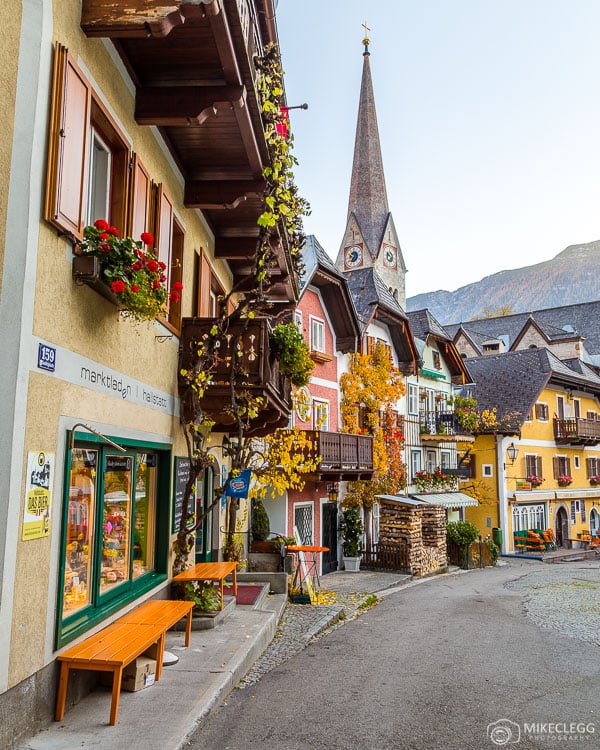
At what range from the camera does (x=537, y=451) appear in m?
36.1

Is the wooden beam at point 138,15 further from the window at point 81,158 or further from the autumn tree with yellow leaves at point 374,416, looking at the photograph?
the autumn tree with yellow leaves at point 374,416

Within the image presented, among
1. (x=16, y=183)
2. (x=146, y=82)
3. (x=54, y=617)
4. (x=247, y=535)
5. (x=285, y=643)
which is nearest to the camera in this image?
(x=16, y=183)

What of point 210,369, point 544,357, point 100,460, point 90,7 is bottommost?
point 100,460

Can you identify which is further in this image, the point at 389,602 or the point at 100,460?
the point at 389,602

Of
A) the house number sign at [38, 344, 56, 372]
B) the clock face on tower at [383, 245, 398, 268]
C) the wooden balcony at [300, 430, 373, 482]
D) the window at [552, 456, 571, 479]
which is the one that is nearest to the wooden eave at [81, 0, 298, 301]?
the house number sign at [38, 344, 56, 372]

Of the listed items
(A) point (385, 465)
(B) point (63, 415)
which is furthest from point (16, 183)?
(A) point (385, 465)

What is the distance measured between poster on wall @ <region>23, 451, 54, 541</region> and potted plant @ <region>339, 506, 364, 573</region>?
57.8 ft

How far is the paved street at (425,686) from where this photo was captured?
5.97m

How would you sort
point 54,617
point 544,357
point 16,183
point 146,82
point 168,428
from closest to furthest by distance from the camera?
1. point 16,183
2. point 54,617
3. point 146,82
4. point 168,428
5. point 544,357

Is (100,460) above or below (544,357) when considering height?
below

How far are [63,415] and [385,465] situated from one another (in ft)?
63.8

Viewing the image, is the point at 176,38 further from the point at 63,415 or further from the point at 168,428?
the point at 168,428

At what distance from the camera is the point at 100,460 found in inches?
268

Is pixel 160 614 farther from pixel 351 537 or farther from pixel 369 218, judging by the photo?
pixel 369 218
